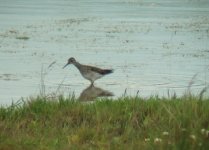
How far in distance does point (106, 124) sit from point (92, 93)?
3819 mm

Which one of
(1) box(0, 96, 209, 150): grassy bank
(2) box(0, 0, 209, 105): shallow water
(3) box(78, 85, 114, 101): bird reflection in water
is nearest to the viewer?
(1) box(0, 96, 209, 150): grassy bank

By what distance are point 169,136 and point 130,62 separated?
9.67 meters

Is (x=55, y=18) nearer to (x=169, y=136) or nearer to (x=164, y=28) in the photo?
(x=164, y=28)

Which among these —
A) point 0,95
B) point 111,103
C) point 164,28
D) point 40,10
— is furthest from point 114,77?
point 40,10

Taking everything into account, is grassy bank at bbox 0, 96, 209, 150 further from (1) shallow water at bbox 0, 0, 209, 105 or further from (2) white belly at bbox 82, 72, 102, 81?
Result: (2) white belly at bbox 82, 72, 102, 81

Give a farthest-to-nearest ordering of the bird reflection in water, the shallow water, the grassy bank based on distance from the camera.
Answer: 1. the shallow water
2. the bird reflection in water
3. the grassy bank

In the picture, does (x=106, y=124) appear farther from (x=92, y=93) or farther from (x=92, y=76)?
(x=92, y=76)

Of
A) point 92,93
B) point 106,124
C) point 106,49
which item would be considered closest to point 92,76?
point 92,93

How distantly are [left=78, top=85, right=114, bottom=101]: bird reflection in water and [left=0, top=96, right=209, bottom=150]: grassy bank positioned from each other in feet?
6.53

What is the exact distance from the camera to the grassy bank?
7230mm

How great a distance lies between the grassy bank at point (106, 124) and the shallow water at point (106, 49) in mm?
636

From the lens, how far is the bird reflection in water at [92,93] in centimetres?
1203

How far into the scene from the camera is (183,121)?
24.8 feet

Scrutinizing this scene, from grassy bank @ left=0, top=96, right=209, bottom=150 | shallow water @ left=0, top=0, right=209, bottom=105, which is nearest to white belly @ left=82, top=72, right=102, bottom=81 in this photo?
shallow water @ left=0, top=0, right=209, bottom=105
